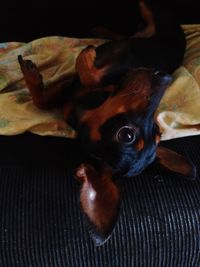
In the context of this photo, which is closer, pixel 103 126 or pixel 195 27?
pixel 103 126

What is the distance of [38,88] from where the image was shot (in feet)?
4.21

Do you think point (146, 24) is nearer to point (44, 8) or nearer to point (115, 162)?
point (44, 8)

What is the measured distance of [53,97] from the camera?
134 cm

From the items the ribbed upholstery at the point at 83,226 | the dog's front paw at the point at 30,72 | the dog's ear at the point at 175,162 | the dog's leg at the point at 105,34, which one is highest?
the dog's front paw at the point at 30,72

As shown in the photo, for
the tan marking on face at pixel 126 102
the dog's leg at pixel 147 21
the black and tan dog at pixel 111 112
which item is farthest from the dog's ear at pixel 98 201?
the dog's leg at pixel 147 21

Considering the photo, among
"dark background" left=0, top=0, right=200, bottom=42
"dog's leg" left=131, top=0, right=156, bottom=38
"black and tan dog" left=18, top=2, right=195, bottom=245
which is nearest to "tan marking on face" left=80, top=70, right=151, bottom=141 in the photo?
"black and tan dog" left=18, top=2, right=195, bottom=245

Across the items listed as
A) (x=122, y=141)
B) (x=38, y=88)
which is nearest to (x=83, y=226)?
(x=122, y=141)

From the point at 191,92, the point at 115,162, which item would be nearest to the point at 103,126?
the point at 115,162

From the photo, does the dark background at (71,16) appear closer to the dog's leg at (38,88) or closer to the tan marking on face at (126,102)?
the dog's leg at (38,88)

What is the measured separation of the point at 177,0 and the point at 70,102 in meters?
0.68

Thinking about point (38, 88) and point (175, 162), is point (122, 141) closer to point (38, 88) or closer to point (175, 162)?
point (175, 162)

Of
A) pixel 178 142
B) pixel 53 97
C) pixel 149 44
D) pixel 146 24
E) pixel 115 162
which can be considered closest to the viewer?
pixel 115 162

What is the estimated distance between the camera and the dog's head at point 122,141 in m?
0.95

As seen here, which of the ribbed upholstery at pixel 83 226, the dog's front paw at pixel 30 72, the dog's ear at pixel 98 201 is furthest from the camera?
the dog's front paw at pixel 30 72
